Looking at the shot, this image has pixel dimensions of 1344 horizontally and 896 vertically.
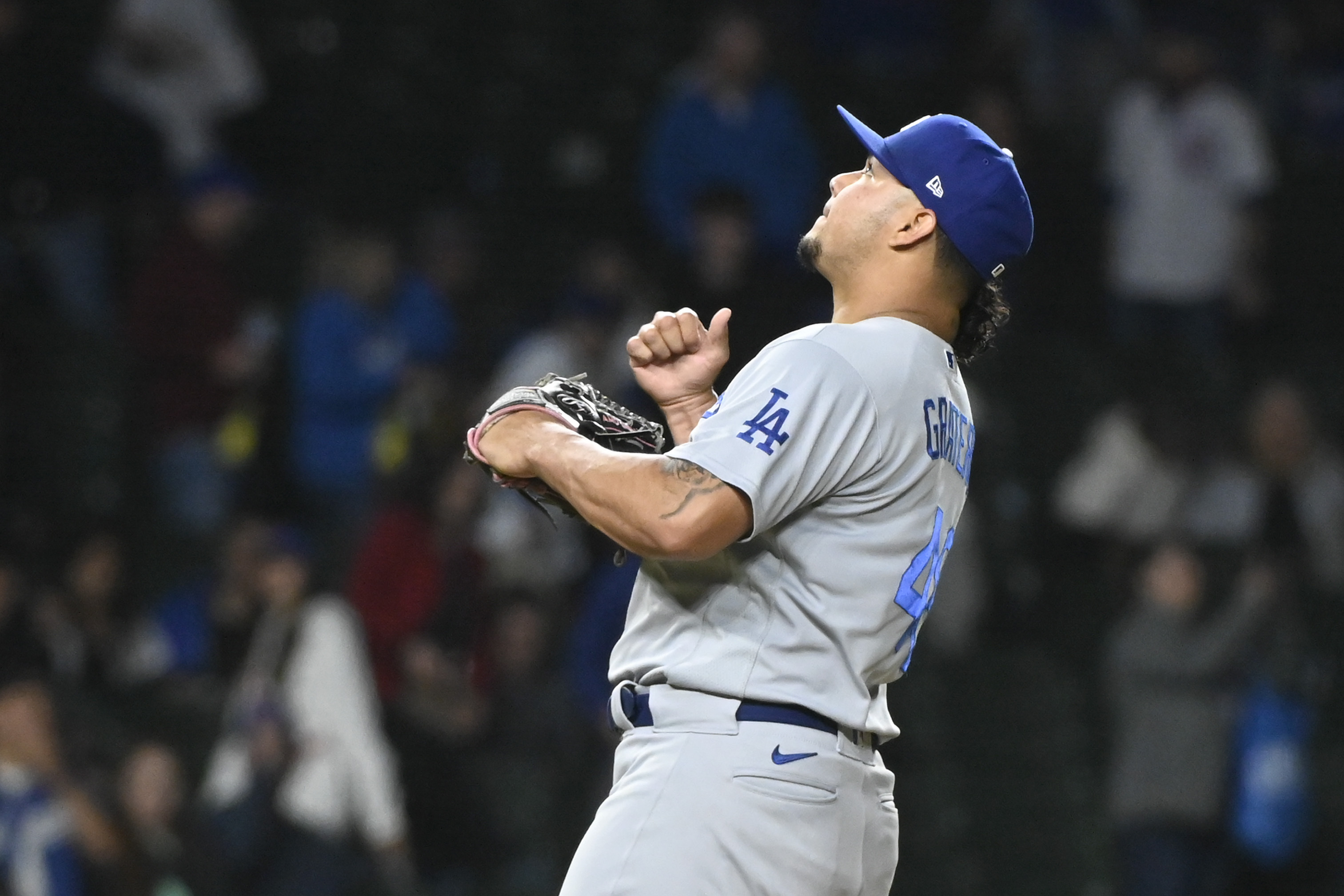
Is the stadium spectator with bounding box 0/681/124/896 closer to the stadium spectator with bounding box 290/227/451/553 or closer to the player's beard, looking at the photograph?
the stadium spectator with bounding box 290/227/451/553

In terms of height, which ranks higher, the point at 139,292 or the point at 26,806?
the point at 139,292

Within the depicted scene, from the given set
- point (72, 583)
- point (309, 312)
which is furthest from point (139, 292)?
point (72, 583)

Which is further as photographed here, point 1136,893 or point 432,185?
point 432,185

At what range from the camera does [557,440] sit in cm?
268

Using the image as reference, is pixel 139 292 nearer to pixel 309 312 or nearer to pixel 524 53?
pixel 309 312

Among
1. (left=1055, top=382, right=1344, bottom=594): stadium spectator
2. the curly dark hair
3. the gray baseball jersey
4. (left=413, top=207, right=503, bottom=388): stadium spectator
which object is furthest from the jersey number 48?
(left=1055, top=382, right=1344, bottom=594): stadium spectator

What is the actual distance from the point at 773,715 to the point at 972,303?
80 cm

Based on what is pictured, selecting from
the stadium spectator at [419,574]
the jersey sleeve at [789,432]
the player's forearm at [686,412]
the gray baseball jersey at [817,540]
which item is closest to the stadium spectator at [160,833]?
the stadium spectator at [419,574]

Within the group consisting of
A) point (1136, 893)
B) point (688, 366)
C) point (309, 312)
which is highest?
point (688, 366)

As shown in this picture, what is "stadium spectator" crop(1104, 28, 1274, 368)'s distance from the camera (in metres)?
9.05

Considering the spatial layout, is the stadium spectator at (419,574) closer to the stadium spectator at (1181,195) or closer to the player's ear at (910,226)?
the stadium spectator at (1181,195)

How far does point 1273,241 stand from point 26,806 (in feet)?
23.0

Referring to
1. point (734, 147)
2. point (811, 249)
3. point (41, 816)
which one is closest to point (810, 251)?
point (811, 249)

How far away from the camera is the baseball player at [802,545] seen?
8.45 feet
